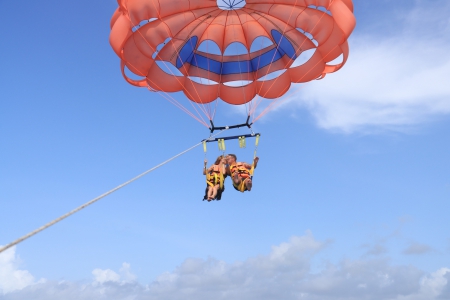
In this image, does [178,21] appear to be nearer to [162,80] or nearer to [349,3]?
[162,80]

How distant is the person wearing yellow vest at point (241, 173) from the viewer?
13.7 m

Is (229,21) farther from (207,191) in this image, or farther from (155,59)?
(207,191)

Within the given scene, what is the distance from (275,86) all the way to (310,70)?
111 centimetres

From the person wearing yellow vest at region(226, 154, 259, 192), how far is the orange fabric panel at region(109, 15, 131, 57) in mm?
4127

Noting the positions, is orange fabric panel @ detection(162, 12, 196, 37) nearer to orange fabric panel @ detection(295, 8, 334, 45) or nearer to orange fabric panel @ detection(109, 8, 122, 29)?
orange fabric panel @ detection(109, 8, 122, 29)

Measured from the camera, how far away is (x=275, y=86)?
16.3 meters

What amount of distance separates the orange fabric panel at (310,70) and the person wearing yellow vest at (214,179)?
3.90 metres

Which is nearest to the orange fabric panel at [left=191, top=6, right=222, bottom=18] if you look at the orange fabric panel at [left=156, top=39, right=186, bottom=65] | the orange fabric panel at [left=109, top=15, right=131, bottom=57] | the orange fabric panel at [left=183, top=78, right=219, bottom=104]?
the orange fabric panel at [left=156, top=39, right=186, bottom=65]

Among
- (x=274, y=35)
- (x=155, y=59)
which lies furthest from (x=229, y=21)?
(x=155, y=59)

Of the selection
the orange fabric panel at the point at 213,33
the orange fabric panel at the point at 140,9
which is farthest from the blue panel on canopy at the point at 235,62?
the orange fabric panel at the point at 140,9

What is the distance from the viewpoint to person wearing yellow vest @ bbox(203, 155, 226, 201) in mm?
13781

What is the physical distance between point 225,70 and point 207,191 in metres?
4.23

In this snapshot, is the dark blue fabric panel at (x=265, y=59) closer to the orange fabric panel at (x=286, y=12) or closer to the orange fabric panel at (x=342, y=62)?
the orange fabric panel at (x=286, y=12)

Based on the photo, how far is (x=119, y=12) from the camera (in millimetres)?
14500
